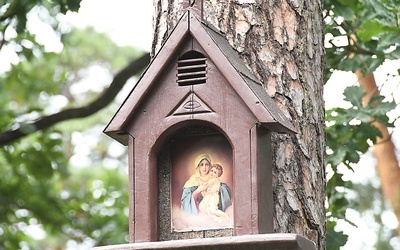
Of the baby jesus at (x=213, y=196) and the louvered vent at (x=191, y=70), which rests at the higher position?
the louvered vent at (x=191, y=70)

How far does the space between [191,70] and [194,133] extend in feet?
0.63

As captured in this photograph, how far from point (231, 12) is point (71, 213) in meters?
5.44

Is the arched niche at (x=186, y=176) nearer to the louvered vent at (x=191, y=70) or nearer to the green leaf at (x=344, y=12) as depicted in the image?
the louvered vent at (x=191, y=70)

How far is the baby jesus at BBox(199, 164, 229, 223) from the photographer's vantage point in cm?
263

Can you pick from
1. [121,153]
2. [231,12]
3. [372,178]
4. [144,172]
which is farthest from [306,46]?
[121,153]

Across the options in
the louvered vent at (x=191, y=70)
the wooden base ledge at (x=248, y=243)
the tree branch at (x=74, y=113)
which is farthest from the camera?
the tree branch at (x=74, y=113)

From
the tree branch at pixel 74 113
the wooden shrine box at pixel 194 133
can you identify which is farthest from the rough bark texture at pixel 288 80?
the tree branch at pixel 74 113

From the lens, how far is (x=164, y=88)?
8.97 ft

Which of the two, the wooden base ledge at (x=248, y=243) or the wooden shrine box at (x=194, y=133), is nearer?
the wooden base ledge at (x=248, y=243)

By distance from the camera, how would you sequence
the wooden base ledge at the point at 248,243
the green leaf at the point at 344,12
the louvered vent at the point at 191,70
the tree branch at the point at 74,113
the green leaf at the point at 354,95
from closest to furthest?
the wooden base ledge at the point at 248,243
the louvered vent at the point at 191,70
the green leaf at the point at 344,12
the green leaf at the point at 354,95
the tree branch at the point at 74,113

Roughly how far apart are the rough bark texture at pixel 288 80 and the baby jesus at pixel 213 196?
199 millimetres

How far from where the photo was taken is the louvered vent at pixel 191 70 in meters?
2.70

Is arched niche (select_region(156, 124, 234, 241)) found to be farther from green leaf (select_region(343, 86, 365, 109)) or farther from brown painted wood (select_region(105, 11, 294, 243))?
green leaf (select_region(343, 86, 365, 109))

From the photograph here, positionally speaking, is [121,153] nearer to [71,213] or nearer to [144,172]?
[71,213]
